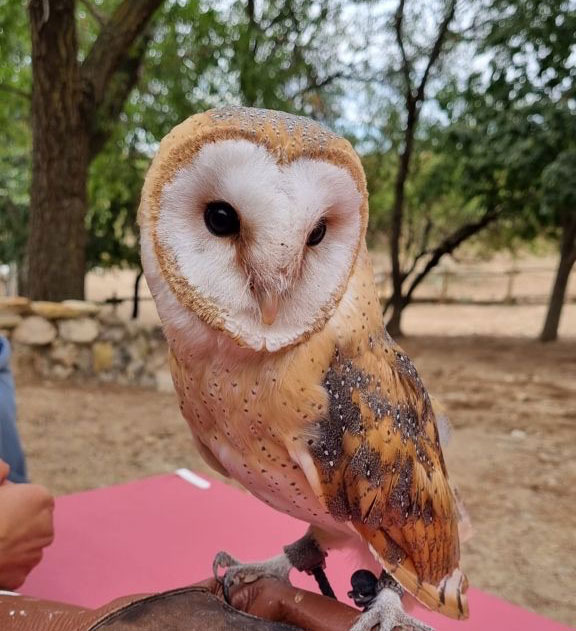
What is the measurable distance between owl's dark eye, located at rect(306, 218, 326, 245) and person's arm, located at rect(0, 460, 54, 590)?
0.68 metres

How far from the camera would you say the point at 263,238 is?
0.57m

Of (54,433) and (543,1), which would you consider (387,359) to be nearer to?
(54,433)

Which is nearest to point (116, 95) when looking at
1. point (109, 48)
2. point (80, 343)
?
point (109, 48)

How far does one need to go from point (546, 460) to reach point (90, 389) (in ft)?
8.46

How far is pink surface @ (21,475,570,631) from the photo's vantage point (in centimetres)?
122

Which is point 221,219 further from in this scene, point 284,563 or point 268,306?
point 284,563

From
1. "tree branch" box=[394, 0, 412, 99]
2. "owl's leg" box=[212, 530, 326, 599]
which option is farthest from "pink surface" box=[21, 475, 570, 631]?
"tree branch" box=[394, 0, 412, 99]

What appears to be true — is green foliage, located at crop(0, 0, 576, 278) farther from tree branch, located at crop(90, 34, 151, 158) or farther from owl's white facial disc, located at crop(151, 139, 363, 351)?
owl's white facial disc, located at crop(151, 139, 363, 351)

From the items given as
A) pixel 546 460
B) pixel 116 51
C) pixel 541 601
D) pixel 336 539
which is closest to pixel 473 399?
pixel 546 460

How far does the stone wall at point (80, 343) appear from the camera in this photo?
12.1 ft

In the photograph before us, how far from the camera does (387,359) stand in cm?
77

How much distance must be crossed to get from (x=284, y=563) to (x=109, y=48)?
3598 millimetres

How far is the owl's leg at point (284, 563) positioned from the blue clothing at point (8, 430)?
770 mm

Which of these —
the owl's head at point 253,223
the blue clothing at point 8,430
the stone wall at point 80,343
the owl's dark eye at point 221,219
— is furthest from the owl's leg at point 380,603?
the stone wall at point 80,343
